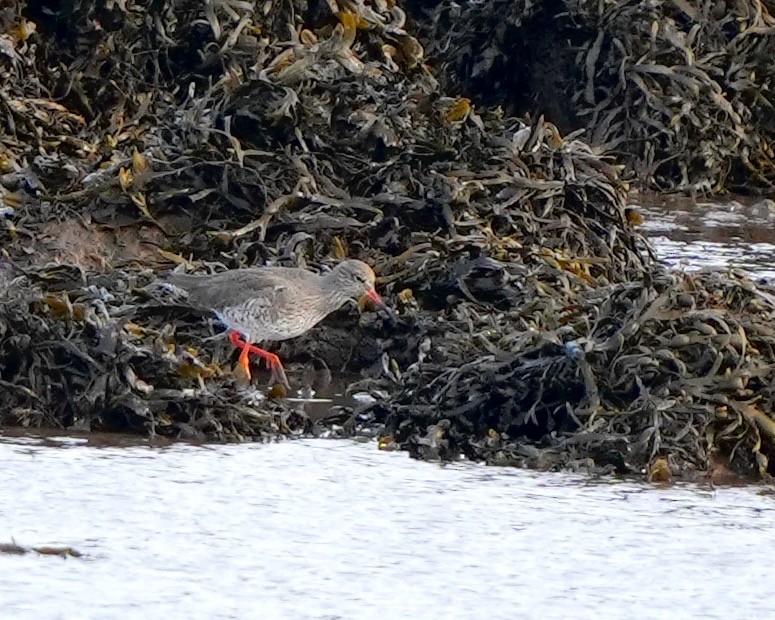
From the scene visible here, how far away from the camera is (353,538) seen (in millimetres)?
4855

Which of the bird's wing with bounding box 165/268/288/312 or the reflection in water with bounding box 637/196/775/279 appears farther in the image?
the reflection in water with bounding box 637/196/775/279

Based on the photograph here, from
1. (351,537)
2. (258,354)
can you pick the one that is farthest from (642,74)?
(351,537)

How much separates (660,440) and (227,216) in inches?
91.6

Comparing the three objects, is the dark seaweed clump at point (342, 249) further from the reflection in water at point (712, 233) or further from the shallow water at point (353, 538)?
the reflection in water at point (712, 233)

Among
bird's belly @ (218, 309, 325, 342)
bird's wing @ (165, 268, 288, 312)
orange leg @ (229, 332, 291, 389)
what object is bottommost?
orange leg @ (229, 332, 291, 389)

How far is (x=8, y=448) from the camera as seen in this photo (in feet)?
18.2

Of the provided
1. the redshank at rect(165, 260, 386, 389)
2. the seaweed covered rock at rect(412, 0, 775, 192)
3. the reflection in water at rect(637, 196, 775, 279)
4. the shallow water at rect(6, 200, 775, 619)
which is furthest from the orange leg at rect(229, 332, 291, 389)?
the seaweed covered rock at rect(412, 0, 775, 192)

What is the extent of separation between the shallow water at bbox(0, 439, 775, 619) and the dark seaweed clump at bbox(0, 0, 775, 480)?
0.23 meters

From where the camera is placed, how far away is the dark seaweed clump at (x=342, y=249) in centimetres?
577

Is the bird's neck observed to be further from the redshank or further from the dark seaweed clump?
the dark seaweed clump

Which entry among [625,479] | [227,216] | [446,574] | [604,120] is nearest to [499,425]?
[625,479]

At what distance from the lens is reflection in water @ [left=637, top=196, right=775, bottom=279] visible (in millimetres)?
8156

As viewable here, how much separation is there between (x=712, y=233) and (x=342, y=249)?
7.79ft

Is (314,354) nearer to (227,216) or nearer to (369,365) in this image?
(369,365)
